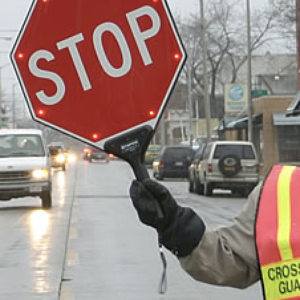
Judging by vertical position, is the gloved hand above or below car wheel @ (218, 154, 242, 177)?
above

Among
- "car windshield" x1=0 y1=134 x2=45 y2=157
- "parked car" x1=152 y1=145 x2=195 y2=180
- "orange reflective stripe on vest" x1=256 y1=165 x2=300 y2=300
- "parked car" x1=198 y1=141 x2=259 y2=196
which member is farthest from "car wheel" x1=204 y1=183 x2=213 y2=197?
"orange reflective stripe on vest" x1=256 y1=165 x2=300 y2=300

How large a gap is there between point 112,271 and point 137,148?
28.2 ft

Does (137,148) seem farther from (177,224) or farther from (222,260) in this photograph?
(222,260)

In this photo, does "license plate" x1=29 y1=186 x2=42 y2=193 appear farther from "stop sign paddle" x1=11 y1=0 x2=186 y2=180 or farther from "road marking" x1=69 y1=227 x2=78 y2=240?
"stop sign paddle" x1=11 y1=0 x2=186 y2=180

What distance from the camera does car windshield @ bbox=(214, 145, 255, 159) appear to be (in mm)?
28106

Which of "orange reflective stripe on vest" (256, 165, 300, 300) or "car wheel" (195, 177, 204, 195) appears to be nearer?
"orange reflective stripe on vest" (256, 165, 300, 300)

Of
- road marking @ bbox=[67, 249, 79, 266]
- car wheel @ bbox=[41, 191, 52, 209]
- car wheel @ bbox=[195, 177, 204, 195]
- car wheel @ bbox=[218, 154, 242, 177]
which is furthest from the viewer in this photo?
car wheel @ bbox=[195, 177, 204, 195]

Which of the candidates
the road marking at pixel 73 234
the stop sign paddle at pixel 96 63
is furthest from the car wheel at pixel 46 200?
the stop sign paddle at pixel 96 63

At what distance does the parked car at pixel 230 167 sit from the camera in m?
27.5

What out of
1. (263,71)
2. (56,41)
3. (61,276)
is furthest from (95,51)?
(263,71)

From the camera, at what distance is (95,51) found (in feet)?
9.29

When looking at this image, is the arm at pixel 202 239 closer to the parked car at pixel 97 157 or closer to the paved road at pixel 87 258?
the paved road at pixel 87 258

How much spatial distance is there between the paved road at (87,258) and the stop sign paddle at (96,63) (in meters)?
6.60

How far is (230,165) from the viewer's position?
27516mm
